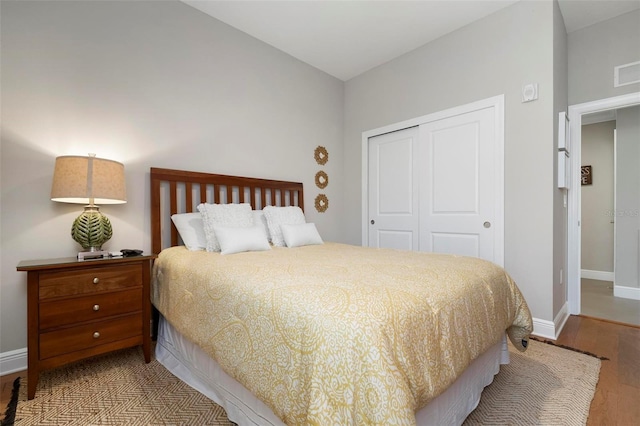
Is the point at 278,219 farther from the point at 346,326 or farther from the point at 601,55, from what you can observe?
the point at 601,55

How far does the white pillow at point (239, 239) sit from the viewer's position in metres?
2.05

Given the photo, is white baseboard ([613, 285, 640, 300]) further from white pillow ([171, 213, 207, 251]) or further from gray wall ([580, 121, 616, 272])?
white pillow ([171, 213, 207, 251])

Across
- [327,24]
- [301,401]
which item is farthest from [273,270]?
[327,24]

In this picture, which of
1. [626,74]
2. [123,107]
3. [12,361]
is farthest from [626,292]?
[12,361]

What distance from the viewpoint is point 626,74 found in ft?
8.63

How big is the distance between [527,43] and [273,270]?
288 centimetres

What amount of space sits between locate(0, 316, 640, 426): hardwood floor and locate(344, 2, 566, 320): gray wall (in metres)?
0.37

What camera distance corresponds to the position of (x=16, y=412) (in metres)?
1.44

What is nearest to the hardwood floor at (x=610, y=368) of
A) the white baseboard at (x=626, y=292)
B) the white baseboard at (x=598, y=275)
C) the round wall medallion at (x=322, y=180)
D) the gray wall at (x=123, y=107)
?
the gray wall at (x=123, y=107)

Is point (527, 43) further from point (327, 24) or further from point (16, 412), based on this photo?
point (16, 412)

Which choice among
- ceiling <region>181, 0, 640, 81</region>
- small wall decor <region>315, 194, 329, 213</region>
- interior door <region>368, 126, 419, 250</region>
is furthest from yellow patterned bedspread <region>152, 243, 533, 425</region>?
ceiling <region>181, 0, 640, 81</region>

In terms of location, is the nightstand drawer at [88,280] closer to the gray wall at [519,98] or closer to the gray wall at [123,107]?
the gray wall at [123,107]

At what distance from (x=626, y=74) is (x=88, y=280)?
4653 millimetres

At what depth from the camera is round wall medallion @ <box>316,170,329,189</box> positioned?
3699mm
